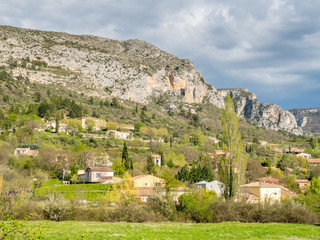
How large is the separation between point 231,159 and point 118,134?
64963mm

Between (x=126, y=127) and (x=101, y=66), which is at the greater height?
(x=101, y=66)

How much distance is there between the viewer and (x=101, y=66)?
141375 mm

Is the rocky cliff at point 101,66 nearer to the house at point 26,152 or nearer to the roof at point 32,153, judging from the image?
the house at point 26,152

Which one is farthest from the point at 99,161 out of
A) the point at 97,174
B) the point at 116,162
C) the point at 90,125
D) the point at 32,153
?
the point at 90,125

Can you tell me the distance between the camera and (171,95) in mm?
158750

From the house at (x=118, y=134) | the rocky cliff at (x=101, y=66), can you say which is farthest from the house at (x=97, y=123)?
the rocky cliff at (x=101, y=66)

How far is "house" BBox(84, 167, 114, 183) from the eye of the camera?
5055 cm

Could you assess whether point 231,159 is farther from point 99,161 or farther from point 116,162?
point 99,161

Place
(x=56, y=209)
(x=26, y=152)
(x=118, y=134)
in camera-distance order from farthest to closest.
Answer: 1. (x=118, y=134)
2. (x=26, y=152)
3. (x=56, y=209)

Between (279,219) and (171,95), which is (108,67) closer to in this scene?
(171,95)

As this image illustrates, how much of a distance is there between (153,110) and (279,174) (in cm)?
7699

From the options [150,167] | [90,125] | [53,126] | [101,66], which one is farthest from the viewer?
[101,66]

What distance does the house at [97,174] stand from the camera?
50.5 meters

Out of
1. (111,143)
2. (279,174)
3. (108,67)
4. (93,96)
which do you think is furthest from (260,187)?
(108,67)
